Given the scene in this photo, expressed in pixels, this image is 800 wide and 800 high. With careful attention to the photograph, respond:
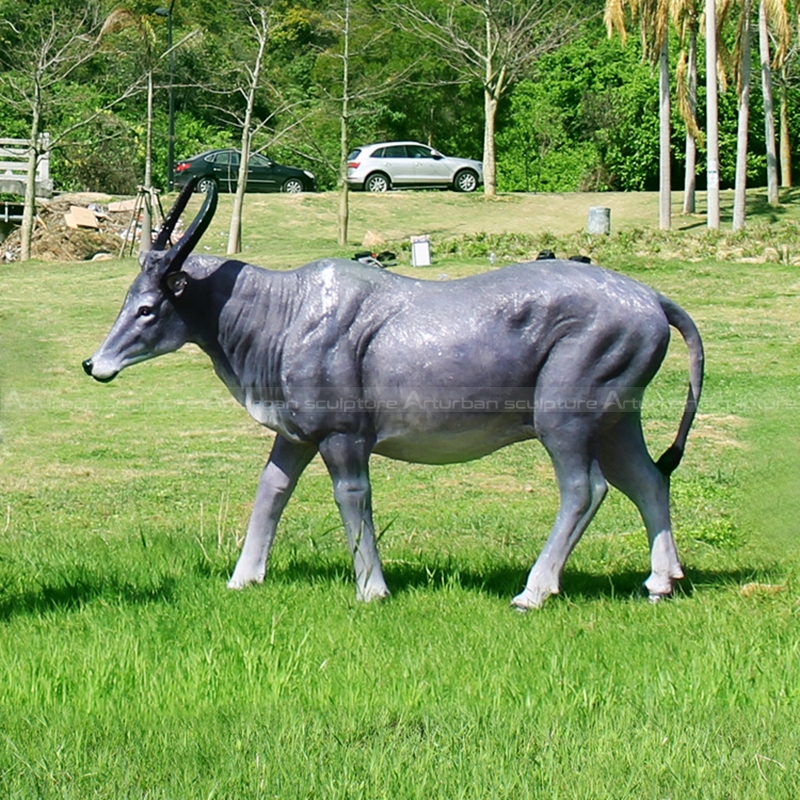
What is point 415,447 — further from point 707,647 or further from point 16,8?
point 16,8

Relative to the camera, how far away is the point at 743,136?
3216 centimetres

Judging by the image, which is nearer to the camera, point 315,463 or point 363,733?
point 363,733

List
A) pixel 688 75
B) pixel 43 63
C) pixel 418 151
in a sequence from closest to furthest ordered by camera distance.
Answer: pixel 43 63 → pixel 688 75 → pixel 418 151

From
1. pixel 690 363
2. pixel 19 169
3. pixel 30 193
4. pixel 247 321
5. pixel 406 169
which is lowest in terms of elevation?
pixel 690 363

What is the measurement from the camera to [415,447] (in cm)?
681

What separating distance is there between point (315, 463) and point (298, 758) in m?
8.19

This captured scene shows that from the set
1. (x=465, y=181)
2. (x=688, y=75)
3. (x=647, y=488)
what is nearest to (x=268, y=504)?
(x=647, y=488)

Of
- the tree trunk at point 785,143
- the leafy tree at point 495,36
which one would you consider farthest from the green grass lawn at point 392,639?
the tree trunk at point 785,143

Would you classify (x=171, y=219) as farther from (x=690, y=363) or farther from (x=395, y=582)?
(x=690, y=363)

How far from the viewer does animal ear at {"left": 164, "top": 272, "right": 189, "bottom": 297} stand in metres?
6.70

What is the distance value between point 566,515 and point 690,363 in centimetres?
107

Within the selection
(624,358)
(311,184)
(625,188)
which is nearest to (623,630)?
(624,358)

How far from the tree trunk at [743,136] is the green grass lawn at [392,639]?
1864cm

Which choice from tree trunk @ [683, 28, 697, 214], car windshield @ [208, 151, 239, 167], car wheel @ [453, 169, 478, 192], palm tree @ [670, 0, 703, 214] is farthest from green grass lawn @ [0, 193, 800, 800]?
car wheel @ [453, 169, 478, 192]
